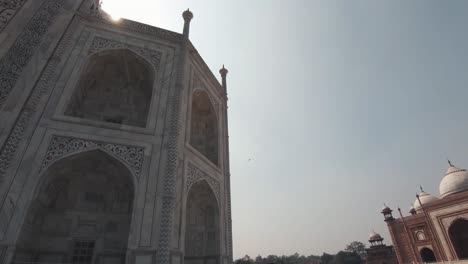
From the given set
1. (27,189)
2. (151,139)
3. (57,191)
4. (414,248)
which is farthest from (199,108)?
(414,248)

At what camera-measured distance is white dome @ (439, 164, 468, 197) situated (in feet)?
67.3

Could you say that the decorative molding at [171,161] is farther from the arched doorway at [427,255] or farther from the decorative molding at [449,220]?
the arched doorway at [427,255]

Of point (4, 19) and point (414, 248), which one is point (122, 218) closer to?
point (4, 19)

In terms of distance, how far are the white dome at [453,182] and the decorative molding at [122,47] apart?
25.0 m

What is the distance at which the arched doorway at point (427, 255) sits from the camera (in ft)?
65.6

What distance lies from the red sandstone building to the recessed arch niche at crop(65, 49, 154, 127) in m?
21.4

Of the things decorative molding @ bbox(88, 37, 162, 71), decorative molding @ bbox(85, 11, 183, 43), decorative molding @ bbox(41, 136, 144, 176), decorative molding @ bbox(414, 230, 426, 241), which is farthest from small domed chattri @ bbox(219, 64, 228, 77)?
decorative molding @ bbox(414, 230, 426, 241)

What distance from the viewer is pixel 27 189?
5.86 meters

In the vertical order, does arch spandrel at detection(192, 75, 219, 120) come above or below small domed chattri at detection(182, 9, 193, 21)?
below

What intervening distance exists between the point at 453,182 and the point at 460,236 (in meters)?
4.60

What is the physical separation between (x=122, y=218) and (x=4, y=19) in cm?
697

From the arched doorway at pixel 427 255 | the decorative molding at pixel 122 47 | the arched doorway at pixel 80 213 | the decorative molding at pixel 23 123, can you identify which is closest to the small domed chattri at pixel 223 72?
the decorative molding at pixel 122 47

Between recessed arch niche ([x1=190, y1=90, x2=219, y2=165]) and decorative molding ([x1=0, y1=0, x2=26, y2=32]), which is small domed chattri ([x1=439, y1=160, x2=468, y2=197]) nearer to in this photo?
recessed arch niche ([x1=190, y1=90, x2=219, y2=165])

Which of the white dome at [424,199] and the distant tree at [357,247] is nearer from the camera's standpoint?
the white dome at [424,199]
